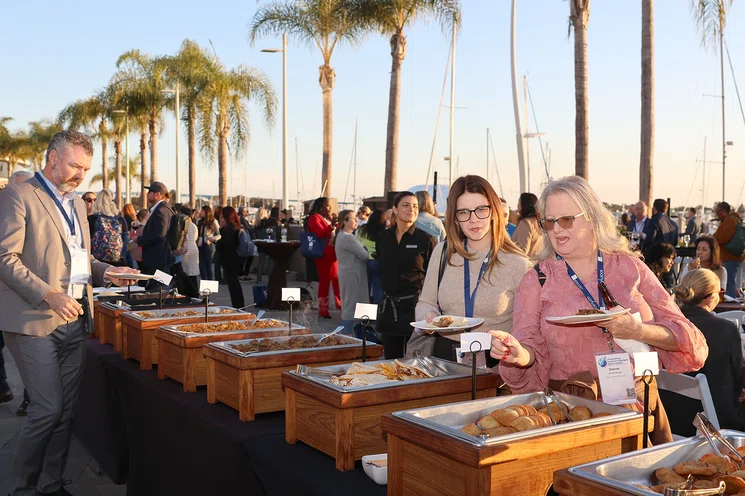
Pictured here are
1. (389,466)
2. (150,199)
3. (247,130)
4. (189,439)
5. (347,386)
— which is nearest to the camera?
(389,466)

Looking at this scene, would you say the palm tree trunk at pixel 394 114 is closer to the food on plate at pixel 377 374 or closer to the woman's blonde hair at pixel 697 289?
the woman's blonde hair at pixel 697 289

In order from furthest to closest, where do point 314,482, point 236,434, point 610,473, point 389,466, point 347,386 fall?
1. point 236,434
2. point 347,386
3. point 314,482
4. point 389,466
5. point 610,473

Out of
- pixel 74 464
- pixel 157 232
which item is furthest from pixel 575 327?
pixel 157 232

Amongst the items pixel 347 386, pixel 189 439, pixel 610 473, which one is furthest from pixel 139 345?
pixel 610 473

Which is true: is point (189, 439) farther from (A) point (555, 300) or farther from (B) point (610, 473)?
(B) point (610, 473)

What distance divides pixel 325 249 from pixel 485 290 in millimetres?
6823

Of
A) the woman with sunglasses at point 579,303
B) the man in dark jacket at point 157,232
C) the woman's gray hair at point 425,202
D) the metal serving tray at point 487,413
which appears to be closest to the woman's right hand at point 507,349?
the woman with sunglasses at point 579,303

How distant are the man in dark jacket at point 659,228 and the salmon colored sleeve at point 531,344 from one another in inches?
331

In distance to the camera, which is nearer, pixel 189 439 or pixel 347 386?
pixel 347 386

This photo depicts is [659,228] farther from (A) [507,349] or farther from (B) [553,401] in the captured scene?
(B) [553,401]

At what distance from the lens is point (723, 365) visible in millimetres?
3662

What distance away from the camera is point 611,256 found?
7.15ft

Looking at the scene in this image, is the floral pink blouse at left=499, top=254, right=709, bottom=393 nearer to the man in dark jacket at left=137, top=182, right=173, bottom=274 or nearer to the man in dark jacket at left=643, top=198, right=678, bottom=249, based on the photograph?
the man in dark jacket at left=137, top=182, right=173, bottom=274

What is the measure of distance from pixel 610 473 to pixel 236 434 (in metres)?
1.35
